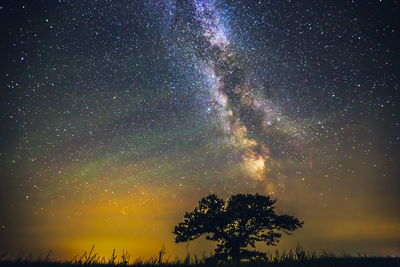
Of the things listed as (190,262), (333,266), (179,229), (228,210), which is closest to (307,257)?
(333,266)

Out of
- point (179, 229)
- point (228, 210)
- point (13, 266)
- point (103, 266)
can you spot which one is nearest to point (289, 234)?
point (228, 210)

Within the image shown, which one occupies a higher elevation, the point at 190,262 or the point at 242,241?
the point at 242,241

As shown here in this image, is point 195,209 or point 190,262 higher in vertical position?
point 195,209

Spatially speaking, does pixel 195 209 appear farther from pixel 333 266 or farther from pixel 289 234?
pixel 333 266

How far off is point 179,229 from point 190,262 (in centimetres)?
1675

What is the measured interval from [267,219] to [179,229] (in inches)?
322

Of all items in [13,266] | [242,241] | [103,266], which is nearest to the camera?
[13,266]

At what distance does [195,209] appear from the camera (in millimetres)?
24359

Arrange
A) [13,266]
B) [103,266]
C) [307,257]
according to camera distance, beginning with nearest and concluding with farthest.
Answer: [13,266], [103,266], [307,257]

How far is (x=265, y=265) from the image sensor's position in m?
7.16

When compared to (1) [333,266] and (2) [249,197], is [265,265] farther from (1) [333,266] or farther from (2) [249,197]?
(2) [249,197]

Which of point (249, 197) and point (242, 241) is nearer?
point (242, 241)

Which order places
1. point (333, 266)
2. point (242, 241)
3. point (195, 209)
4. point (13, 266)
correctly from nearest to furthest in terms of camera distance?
point (13, 266) → point (333, 266) → point (242, 241) → point (195, 209)

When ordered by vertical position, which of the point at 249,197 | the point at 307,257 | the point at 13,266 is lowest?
the point at 13,266
